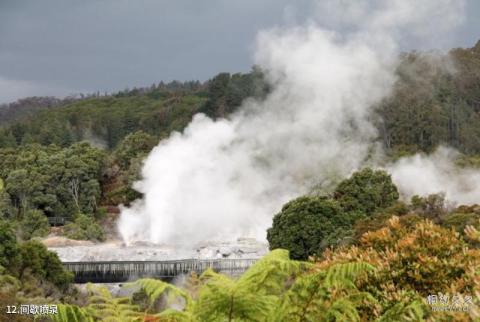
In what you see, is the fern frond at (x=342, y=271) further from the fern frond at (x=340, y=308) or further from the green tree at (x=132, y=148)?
the green tree at (x=132, y=148)

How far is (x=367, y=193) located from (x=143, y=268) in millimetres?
10990

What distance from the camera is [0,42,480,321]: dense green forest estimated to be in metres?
4.47

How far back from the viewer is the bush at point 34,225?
118 ft

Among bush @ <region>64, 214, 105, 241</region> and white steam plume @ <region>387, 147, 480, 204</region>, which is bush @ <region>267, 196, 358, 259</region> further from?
white steam plume @ <region>387, 147, 480, 204</region>

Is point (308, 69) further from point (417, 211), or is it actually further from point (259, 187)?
point (417, 211)

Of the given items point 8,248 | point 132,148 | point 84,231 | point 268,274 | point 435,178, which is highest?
point 132,148

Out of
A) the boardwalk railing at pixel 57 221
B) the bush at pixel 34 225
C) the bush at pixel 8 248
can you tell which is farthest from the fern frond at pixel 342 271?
the boardwalk railing at pixel 57 221

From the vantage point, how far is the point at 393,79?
56.9 metres

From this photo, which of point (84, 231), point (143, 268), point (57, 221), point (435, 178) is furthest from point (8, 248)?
point (435, 178)

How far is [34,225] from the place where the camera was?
3678 cm

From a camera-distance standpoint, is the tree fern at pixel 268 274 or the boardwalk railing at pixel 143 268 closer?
the tree fern at pixel 268 274

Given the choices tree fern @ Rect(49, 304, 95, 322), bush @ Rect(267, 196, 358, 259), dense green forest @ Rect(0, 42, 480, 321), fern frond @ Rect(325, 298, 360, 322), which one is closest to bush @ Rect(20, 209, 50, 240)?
dense green forest @ Rect(0, 42, 480, 321)

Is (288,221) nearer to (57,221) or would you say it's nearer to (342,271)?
(57,221)

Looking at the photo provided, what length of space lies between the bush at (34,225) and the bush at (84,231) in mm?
1415
